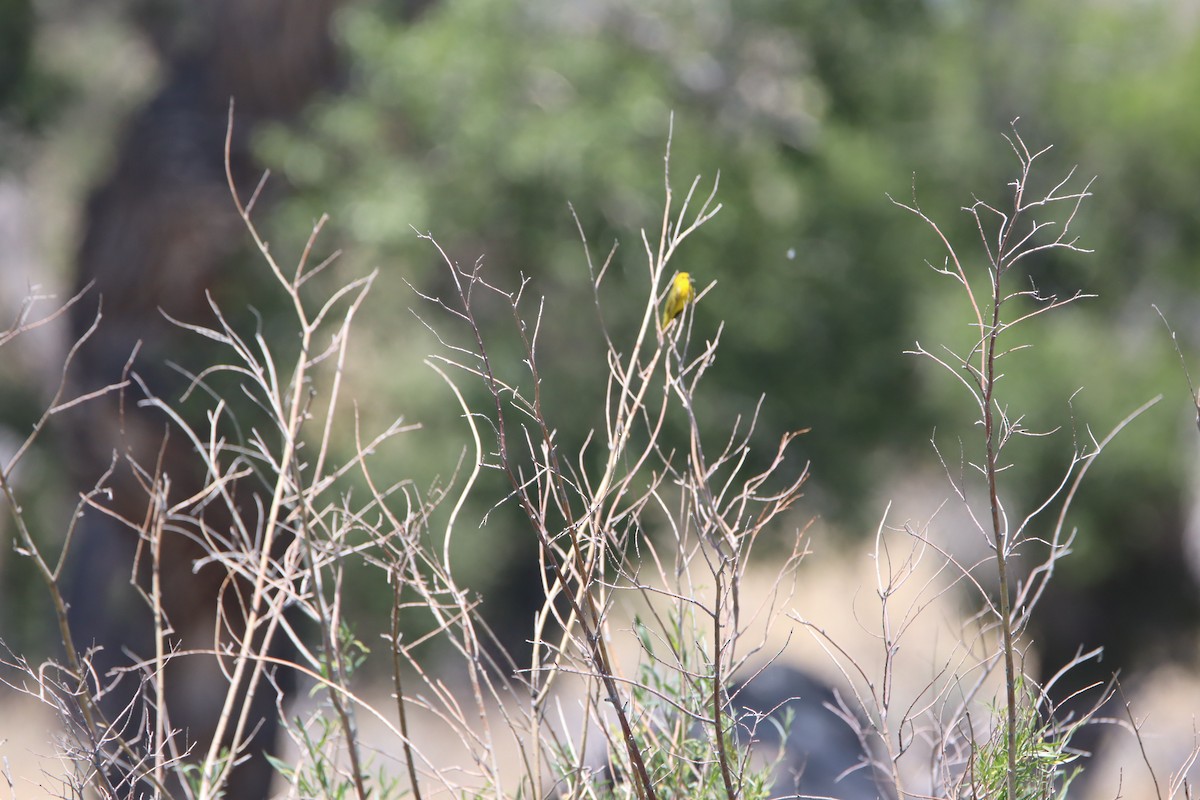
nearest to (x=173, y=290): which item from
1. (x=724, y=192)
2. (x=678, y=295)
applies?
(x=724, y=192)

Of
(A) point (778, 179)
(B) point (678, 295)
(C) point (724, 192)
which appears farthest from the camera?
(A) point (778, 179)

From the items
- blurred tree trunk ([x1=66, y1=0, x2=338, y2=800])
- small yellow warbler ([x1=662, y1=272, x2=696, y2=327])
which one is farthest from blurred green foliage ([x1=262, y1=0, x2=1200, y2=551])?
small yellow warbler ([x1=662, y1=272, x2=696, y2=327])

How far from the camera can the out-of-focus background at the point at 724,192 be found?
4918mm

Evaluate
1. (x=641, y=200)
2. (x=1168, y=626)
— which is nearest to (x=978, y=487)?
(x=1168, y=626)

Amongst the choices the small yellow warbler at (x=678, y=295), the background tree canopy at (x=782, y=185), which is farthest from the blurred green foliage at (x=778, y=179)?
the small yellow warbler at (x=678, y=295)

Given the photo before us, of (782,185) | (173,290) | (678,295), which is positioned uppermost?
(678,295)

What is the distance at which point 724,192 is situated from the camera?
509cm

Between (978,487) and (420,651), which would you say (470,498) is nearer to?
(420,651)

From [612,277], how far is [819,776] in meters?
2.33

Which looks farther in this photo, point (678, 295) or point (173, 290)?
point (173, 290)

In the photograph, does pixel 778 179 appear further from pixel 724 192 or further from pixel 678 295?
pixel 678 295

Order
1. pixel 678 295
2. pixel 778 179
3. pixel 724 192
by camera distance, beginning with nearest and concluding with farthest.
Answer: pixel 678 295
pixel 724 192
pixel 778 179

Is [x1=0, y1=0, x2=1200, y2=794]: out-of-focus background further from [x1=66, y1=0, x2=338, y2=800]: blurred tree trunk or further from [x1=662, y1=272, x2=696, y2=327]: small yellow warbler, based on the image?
[x1=662, y1=272, x2=696, y2=327]: small yellow warbler

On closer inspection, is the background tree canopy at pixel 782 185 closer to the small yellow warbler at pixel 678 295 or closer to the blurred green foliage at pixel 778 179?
the blurred green foliage at pixel 778 179
